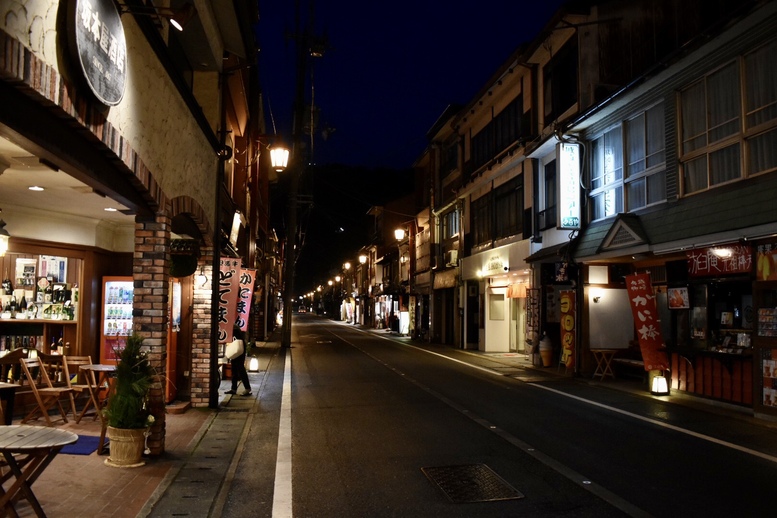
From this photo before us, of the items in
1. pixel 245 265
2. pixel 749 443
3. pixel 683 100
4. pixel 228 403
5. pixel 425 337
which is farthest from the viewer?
pixel 425 337

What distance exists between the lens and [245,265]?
24.8 m

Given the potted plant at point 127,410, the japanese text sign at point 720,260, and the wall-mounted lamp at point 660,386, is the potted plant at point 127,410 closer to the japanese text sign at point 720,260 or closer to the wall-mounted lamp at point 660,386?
the japanese text sign at point 720,260

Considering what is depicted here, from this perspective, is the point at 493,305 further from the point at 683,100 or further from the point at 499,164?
the point at 683,100

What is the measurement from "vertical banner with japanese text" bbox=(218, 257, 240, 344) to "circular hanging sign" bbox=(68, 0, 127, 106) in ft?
24.9

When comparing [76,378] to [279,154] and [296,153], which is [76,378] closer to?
[279,154]

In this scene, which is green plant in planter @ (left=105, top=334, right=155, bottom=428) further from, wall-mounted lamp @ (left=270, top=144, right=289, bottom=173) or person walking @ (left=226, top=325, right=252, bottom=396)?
wall-mounted lamp @ (left=270, top=144, right=289, bottom=173)

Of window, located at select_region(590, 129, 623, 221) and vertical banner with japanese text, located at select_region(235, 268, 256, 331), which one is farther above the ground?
window, located at select_region(590, 129, 623, 221)

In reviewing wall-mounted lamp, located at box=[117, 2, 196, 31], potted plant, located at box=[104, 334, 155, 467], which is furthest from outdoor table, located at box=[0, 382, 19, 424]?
wall-mounted lamp, located at box=[117, 2, 196, 31]

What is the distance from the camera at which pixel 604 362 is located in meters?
18.0

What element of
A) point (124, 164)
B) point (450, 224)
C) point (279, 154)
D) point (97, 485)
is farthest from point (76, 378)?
point (450, 224)

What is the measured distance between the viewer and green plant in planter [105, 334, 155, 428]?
7555mm

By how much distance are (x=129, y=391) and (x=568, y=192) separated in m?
14.4

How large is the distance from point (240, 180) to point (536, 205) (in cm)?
1057

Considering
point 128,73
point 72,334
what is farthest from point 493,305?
point 128,73
